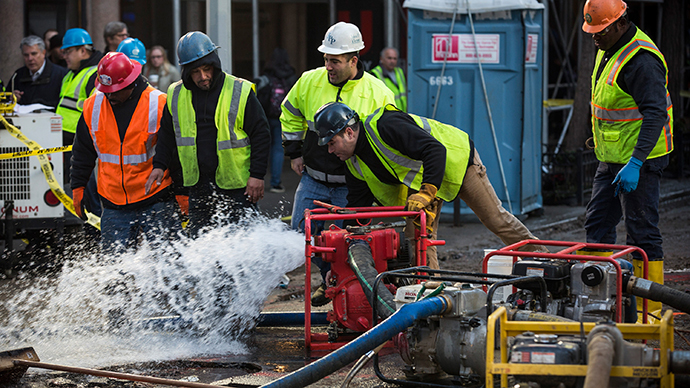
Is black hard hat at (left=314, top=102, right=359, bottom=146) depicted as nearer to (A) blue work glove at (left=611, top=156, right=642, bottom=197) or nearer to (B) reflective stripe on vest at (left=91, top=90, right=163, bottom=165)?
(B) reflective stripe on vest at (left=91, top=90, right=163, bottom=165)

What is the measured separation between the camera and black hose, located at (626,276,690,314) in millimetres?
4055

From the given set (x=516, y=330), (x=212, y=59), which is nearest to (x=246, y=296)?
(x=212, y=59)

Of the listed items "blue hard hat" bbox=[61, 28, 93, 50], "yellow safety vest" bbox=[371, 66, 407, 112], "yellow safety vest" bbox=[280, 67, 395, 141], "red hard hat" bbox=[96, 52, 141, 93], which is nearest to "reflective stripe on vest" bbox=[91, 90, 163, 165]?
"red hard hat" bbox=[96, 52, 141, 93]

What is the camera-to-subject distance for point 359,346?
3639 millimetres

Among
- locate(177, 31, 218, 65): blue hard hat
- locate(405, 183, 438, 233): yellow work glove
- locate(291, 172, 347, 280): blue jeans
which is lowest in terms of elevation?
locate(291, 172, 347, 280): blue jeans

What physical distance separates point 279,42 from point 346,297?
11244mm

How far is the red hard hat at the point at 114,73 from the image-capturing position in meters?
5.82

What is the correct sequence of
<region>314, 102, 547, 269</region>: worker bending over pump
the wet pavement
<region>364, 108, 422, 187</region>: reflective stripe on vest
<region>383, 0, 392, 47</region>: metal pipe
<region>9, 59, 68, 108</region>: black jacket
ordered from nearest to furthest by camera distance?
the wet pavement, <region>314, 102, 547, 269</region>: worker bending over pump, <region>364, 108, 422, 187</region>: reflective stripe on vest, <region>9, 59, 68, 108</region>: black jacket, <region>383, 0, 392, 47</region>: metal pipe

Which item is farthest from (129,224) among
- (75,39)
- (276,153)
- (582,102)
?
(582,102)

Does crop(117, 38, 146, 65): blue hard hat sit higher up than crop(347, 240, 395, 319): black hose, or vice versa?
crop(117, 38, 146, 65): blue hard hat

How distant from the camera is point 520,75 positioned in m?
9.64

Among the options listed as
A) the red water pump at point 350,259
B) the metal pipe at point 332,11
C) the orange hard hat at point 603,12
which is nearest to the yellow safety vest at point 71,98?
the red water pump at point 350,259

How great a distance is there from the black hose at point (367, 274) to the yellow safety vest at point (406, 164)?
2.17 ft

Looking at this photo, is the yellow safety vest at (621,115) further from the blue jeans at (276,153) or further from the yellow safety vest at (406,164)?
the blue jeans at (276,153)
